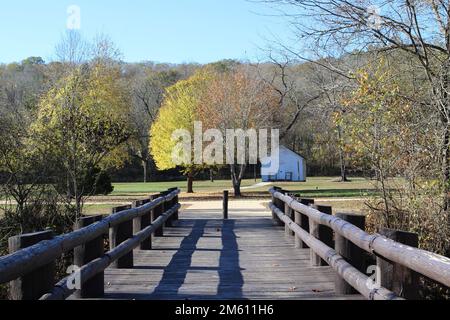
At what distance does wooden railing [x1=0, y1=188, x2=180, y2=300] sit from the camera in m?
4.12

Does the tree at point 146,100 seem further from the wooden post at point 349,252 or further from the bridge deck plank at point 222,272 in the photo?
the wooden post at point 349,252

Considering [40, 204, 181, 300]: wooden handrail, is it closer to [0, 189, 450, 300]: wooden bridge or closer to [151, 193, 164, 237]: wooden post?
[0, 189, 450, 300]: wooden bridge

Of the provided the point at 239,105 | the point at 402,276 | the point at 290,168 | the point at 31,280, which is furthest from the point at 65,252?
the point at 290,168

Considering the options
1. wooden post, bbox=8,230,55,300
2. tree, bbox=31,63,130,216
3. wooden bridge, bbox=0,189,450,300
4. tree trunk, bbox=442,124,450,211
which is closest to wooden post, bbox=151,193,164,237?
wooden bridge, bbox=0,189,450,300

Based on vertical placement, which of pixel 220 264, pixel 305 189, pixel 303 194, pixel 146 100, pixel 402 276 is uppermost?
pixel 146 100

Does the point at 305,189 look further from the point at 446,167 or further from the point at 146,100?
the point at 146,100

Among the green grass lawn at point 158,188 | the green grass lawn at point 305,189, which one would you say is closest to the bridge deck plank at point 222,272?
the green grass lawn at point 305,189

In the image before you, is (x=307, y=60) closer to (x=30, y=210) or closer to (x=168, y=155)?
(x=30, y=210)

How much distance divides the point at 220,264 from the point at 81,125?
14.1 m

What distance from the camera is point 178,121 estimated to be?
4031 centimetres

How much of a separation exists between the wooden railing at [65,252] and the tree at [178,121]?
103ft

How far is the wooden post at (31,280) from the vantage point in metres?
4.30
